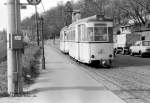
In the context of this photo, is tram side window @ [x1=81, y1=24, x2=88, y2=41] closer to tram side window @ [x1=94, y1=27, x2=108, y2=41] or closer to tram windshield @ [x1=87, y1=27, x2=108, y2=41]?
tram windshield @ [x1=87, y1=27, x2=108, y2=41]

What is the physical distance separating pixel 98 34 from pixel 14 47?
36.4 feet

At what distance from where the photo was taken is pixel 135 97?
404 inches

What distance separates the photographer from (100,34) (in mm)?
20656

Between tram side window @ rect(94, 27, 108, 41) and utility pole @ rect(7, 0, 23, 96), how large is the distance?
10.7m

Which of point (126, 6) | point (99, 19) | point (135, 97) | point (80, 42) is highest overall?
point (126, 6)

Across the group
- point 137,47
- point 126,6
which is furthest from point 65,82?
point 126,6

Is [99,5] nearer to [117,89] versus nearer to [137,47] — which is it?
Answer: [137,47]

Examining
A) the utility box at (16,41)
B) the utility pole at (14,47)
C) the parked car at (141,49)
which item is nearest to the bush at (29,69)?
the utility pole at (14,47)

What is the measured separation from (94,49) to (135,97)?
10.2 m

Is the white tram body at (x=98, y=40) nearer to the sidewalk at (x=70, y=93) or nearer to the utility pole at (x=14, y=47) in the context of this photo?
the sidewalk at (x=70, y=93)

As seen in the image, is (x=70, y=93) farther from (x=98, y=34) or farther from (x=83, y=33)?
(x=83, y=33)

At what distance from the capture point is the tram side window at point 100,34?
20.6m

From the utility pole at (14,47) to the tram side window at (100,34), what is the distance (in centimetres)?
1074

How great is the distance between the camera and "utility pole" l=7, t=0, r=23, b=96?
10117mm
